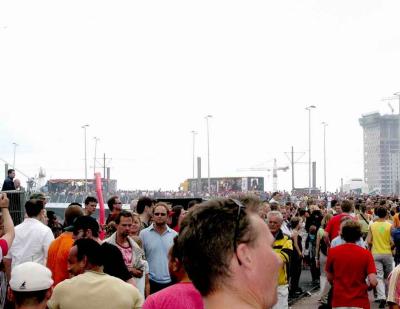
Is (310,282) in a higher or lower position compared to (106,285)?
lower

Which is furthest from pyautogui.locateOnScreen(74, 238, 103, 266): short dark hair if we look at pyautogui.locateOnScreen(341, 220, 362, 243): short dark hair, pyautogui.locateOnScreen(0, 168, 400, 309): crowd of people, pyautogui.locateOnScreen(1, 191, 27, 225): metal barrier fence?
pyautogui.locateOnScreen(1, 191, 27, 225): metal barrier fence

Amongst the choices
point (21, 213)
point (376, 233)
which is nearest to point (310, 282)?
point (376, 233)

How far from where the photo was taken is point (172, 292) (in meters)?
3.83

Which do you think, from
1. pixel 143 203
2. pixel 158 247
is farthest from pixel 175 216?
pixel 158 247

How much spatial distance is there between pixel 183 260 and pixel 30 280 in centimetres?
232

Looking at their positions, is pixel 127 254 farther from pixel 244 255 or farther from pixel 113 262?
pixel 244 255

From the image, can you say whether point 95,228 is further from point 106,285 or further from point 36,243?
point 106,285

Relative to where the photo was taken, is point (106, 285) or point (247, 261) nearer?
point (247, 261)

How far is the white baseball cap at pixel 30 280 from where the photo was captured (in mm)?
4348

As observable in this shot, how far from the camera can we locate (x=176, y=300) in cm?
377

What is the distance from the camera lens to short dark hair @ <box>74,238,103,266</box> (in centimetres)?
532

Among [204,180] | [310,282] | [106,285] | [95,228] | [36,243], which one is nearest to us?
[106,285]

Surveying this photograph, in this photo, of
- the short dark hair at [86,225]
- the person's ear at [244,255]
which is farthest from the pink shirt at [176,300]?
the short dark hair at [86,225]

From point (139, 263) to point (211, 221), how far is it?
5.43m
